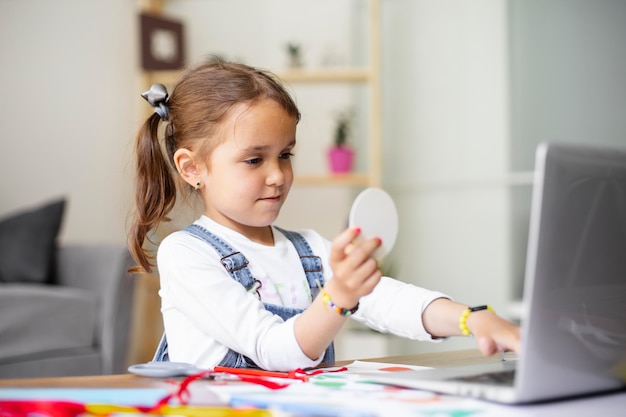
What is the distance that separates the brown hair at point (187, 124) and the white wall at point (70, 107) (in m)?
2.50

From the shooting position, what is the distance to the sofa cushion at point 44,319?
2635 mm

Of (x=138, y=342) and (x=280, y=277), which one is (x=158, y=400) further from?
(x=138, y=342)

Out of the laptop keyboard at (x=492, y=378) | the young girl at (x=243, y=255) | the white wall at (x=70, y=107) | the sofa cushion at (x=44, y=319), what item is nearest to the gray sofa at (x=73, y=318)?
the sofa cushion at (x=44, y=319)

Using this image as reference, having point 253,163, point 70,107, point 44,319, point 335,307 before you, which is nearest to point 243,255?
point 253,163

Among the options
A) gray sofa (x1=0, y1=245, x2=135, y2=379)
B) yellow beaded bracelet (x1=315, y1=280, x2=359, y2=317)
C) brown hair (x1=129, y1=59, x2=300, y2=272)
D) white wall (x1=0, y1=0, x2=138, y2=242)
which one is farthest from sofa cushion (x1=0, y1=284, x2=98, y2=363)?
yellow beaded bracelet (x1=315, y1=280, x2=359, y2=317)

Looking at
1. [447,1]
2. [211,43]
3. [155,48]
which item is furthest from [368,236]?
[211,43]

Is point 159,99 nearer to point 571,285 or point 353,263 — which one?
point 353,263

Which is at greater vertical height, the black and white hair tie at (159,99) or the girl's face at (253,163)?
the black and white hair tie at (159,99)

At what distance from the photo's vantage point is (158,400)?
0.72m

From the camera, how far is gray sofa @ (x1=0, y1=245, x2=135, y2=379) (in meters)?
2.65

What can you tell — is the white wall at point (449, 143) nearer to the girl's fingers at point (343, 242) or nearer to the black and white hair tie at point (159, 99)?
the black and white hair tie at point (159, 99)

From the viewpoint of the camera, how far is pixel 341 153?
3.85 meters

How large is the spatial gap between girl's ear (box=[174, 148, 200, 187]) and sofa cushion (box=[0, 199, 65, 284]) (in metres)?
1.95

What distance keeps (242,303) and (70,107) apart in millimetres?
3221
